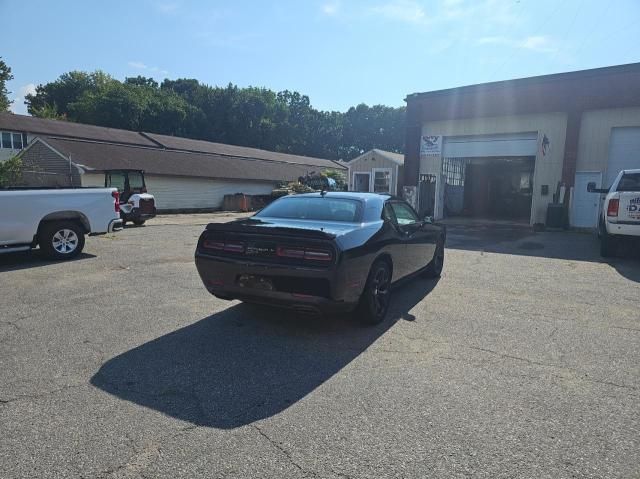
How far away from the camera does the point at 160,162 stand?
93.8 ft

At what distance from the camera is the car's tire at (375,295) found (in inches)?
188

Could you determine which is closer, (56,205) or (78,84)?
(56,205)

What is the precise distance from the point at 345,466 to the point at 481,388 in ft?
5.02

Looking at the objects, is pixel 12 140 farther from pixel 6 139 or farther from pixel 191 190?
pixel 191 190

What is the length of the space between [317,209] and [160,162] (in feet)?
84.7

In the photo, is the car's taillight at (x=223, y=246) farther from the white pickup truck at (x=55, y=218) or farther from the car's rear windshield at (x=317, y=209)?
the white pickup truck at (x=55, y=218)

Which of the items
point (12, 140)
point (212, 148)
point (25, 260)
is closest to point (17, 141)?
point (12, 140)

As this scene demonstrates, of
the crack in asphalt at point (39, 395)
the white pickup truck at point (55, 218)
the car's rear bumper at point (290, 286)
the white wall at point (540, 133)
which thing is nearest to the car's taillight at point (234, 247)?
the car's rear bumper at point (290, 286)

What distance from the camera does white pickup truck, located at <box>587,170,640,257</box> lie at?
8.98 meters

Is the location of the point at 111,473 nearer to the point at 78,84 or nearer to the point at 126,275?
the point at 126,275

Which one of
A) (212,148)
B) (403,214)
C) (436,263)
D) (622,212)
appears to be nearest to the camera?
(403,214)

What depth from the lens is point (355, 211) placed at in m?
5.30

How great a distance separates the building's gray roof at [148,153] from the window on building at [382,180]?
11.4 meters

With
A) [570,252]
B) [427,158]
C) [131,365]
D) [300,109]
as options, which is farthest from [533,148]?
[300,109]
